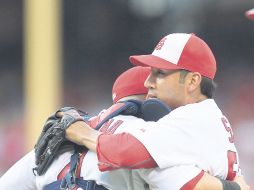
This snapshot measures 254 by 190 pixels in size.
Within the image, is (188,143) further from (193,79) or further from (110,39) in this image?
(110,39)

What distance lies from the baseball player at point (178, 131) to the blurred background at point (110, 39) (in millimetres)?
5553

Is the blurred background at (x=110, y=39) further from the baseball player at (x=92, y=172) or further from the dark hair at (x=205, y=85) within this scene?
the dark hair at (x=205, y=85)

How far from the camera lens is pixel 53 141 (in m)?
2.56

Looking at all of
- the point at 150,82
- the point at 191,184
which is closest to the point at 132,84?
the point at 150,82

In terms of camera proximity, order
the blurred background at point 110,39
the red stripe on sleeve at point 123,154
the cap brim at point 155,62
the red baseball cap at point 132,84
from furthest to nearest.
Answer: the blurred background at point 110,39 → the red baseball cap at point 132,84 → the cap brim at point 155,62 → the red stripe on sleeve at point 123,154

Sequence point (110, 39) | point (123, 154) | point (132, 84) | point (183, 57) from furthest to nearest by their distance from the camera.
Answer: point (110, 39) → point (132, 84) → point (183, 57) → point (123, 154)

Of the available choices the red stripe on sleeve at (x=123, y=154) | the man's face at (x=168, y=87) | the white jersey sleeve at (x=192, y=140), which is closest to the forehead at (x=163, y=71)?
the man's face at (x=168, y=87)

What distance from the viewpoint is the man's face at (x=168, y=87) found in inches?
98.9

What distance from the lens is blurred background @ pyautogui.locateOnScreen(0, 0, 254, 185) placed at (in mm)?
8547

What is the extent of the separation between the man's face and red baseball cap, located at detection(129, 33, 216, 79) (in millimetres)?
28

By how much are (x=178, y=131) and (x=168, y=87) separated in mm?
171

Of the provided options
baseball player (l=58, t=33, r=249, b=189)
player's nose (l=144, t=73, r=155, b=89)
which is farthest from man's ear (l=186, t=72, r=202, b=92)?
player's nose (l=144, t=73, r=155, b=89)

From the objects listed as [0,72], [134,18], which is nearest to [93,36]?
[134,18]

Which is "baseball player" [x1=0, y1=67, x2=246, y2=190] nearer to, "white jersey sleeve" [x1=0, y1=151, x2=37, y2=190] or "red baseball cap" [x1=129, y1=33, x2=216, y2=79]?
"white jersey sleeve" [x1=0, y1=151, x2=37, y2=190]
